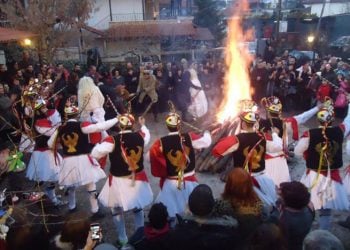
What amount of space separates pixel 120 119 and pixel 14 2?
517 inches

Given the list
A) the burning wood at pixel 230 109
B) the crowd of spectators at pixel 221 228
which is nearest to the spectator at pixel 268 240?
the crowd of spectators at pixel 221 228

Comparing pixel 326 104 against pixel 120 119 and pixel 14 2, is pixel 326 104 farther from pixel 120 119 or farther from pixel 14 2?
pixel 14 2

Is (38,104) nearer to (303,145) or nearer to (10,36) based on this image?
(303,145)

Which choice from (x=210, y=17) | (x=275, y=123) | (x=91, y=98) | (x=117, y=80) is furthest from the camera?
(x=210, y=17)

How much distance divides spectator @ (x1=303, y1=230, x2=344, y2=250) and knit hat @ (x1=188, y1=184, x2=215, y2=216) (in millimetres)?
952

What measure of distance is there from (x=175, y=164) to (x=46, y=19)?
12497 millimetres

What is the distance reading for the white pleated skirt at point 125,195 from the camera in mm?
5508

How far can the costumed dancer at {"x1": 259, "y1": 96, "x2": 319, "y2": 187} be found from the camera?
6.10m

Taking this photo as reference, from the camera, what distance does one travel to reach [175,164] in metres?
5.50

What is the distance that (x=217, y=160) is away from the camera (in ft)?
26.8

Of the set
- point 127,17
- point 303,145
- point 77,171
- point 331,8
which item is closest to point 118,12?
point 127,17

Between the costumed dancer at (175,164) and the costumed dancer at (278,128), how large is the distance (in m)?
1.22

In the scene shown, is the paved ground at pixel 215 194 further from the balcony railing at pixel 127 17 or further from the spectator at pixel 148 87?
the balcony railing at pixel 127 17

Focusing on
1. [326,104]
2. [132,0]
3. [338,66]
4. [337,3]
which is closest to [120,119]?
[326,104]
